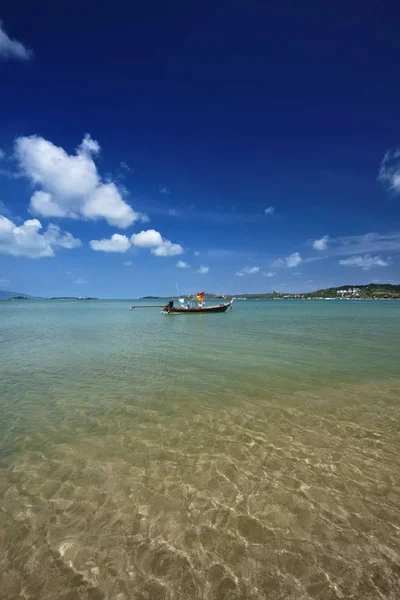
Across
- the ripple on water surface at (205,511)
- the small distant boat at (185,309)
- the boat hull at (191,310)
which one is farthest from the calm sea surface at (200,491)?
the boat hull at (191,310)

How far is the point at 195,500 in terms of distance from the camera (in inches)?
210

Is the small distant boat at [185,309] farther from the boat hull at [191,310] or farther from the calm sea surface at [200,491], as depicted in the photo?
the calm sea surface at [200,491]

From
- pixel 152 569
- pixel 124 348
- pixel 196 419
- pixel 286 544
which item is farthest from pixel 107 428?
pixel 124 348

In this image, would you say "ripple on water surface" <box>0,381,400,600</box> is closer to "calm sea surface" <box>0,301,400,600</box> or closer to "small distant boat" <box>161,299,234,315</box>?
"calm sea surface" <box>0,301,400,600</box>

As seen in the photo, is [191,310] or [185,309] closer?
[185,309]

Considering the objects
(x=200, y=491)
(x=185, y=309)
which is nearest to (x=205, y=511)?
Answer: (x=200, y=491)

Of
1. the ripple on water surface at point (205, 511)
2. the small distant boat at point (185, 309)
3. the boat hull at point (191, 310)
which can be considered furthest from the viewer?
the boat hull at point (191, 310)

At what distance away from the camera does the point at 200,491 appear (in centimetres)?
559

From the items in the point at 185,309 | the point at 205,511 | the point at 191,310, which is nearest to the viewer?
the point at 205,511

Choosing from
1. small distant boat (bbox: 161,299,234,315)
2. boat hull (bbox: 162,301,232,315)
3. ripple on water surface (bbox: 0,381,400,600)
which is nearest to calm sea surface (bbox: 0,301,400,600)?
ripple on water surface (bbox: 0,381,400,600)

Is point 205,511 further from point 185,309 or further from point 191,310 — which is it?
point 191,310

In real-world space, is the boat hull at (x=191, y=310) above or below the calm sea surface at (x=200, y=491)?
above

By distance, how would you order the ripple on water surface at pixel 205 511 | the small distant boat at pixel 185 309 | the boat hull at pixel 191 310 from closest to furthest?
the ripple on water surface at pixel 205 511, the small distant boat at pixel 185 309, the boat hull at pixel 191 310

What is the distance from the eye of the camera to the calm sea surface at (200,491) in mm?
3850
